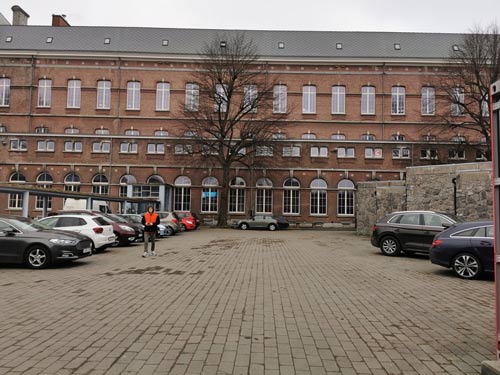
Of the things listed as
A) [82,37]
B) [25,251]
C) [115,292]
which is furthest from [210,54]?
[115,292]

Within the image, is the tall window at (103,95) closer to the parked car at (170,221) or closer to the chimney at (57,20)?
the chimney at (57,20)

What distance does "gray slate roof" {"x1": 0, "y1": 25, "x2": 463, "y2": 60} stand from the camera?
49719 mm

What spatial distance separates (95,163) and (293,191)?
66.6 ft

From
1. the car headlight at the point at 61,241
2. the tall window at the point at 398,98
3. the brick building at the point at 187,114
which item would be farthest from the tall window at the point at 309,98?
the car headlight at the point at 61,241

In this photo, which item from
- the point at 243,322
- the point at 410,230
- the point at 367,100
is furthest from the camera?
the point at 367,100

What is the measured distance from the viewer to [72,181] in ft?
140

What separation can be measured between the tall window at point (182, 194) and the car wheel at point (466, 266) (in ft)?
114

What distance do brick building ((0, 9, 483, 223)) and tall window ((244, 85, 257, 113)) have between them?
12.1ft

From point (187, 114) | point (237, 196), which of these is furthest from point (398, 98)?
point (187, 114)

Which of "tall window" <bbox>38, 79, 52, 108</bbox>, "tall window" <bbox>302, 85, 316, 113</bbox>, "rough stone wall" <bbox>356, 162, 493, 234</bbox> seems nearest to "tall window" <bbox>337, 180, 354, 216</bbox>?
"tall window" <bbox>302, 85, 316, 113</bbox>

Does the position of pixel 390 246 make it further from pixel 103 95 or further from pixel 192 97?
pixel 103 95

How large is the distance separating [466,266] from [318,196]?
32.8 meters

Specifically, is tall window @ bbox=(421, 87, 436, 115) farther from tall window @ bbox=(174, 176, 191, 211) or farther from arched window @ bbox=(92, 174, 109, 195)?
arched window @ bbox=(92, 174, 109, 195)

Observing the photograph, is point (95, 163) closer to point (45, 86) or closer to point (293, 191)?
point (45, 86)
